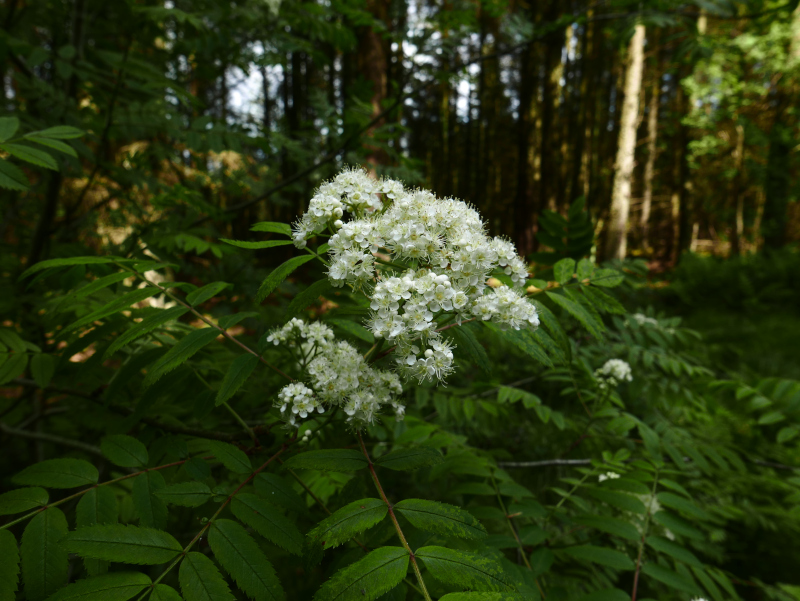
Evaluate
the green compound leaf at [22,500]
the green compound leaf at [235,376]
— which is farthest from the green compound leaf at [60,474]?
the green compound leaf at [235,376]

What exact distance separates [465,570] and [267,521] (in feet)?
1.60

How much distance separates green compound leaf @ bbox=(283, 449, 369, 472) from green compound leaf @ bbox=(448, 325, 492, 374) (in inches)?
16.8

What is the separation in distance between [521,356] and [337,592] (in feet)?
17.5

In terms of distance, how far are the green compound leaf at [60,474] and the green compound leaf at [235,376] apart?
36 cm

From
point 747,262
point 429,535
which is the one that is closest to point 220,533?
point 429,535

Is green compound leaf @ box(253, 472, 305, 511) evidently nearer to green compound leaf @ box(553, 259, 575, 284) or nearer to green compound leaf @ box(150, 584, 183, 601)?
green compound leaf @ box(150, 584, 183, 601)

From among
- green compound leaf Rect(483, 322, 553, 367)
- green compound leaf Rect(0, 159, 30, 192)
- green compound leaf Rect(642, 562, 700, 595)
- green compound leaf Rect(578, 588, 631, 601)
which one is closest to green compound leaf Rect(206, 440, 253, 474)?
green compound leaf Rect(483, 322, 553, 367)

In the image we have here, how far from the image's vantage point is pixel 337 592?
2.67 ft

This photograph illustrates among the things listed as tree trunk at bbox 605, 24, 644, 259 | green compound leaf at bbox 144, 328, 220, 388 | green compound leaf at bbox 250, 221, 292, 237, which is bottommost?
green compound leaf at bbox 144, 328, 220, 388

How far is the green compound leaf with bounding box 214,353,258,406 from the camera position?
1.14 m

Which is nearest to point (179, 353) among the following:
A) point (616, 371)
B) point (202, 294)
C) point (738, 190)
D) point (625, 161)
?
point (202, 294)

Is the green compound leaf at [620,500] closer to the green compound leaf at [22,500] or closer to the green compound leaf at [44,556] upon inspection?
the green compound leaf at [44,556]

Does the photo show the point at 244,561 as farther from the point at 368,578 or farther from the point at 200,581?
the point at 368,578

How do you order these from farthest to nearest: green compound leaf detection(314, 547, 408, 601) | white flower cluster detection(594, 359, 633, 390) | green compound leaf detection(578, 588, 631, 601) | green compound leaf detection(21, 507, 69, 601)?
white flower cluster detection(594, 359, 633, 390), green compound leaf detection(578, 588, 631, 601), green compound leaf detection(21, 507, 69, 601), green compound leaf detection(314, 547, 408, 601)
